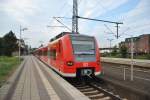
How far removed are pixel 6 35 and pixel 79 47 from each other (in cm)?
9893

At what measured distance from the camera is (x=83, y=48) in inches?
640

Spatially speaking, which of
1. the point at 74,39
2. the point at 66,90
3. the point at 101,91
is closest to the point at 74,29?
the point at 74,39

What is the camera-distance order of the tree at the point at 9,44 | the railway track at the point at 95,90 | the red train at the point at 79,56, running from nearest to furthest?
the railway track at the point at 95,90
the red train at the point at 79,56
the tree at the point at 9,44

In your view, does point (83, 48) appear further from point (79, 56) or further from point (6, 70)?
point (6, 70)

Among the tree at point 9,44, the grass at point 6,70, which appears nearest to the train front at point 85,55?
the grass at point 6,70

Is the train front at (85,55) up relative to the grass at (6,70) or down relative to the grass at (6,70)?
up

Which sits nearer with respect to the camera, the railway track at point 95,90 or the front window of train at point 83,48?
the railway track at point 95,90

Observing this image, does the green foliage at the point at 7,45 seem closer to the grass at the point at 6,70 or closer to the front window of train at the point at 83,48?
the grass at the point at 6,70

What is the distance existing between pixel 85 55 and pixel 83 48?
1.48 feet

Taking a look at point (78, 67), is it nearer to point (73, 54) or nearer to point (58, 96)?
point (73, 54)

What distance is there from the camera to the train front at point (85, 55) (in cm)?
1584

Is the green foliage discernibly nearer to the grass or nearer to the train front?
the grass

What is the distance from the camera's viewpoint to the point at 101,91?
1311 cm

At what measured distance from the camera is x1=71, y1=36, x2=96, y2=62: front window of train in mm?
16000
